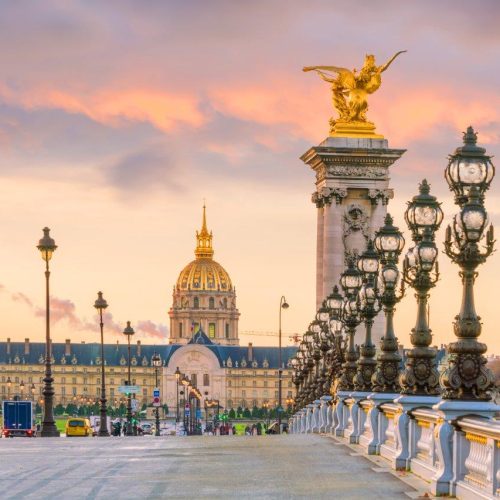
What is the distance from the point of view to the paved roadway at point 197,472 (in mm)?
24469

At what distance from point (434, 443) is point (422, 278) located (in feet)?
20.2

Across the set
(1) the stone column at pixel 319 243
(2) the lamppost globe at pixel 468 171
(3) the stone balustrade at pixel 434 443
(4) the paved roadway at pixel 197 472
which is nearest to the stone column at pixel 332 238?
(1) the stone column at pixel 319 243

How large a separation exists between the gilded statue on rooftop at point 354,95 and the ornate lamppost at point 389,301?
6779cm

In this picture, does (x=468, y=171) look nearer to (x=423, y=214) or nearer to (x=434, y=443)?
(x=434, y=443)

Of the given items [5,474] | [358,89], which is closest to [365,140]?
[358,89]

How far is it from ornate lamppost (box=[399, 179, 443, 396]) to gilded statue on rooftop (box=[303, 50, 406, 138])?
73.8 meters

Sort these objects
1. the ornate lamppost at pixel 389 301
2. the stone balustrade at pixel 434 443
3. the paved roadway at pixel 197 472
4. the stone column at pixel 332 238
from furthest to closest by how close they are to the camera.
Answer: the stone column at pixel 332 238
the ornate lamppost at pixel 389 301
the paved roadway at pixel 197 472
the stone balustrade at pixel 434 443

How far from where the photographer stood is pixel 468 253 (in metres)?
24.3

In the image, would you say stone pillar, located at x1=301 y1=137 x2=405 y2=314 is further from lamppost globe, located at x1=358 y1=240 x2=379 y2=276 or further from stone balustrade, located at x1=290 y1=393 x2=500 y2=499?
stone balustrade, located at x1=290 y1=393 x2=500 y2=499

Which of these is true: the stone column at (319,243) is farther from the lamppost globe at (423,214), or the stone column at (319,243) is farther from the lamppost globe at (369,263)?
the lamppost globe at (423,214)

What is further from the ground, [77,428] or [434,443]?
[434,443]

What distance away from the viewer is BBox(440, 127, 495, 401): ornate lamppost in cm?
2372

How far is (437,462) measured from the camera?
2466 cm

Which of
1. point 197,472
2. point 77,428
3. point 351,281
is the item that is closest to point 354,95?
point 77,428
